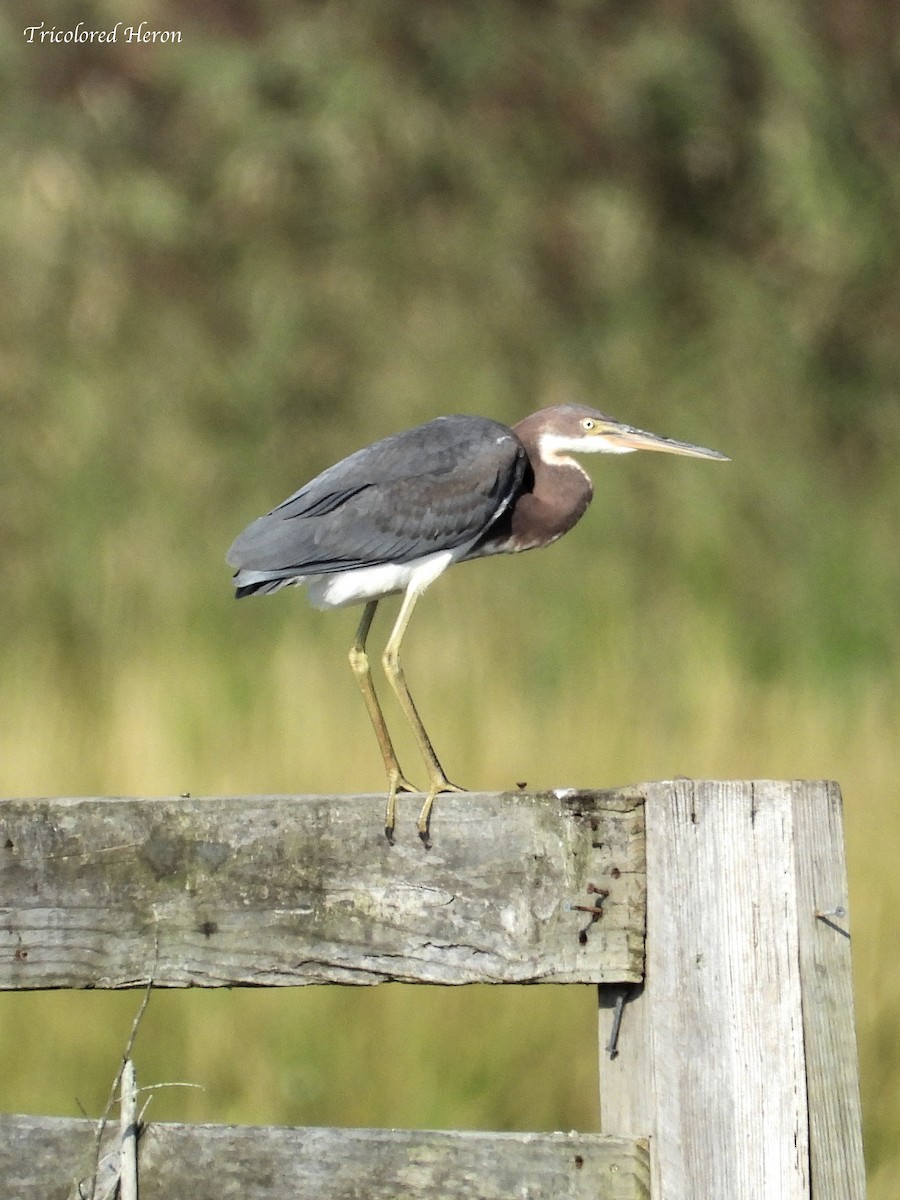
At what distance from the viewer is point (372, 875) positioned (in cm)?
192

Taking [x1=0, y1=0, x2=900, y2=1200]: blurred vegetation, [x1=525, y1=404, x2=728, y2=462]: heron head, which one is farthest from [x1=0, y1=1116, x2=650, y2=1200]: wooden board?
[x1=0, y1=0, x2=900, y2=1200]: blurred vegetation

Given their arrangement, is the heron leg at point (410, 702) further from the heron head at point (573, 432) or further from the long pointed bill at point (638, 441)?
the long pointed bill at point (638, 441)

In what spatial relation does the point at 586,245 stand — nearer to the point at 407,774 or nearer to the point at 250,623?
the point at 250,623

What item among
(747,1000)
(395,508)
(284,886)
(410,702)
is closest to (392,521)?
(395,508)

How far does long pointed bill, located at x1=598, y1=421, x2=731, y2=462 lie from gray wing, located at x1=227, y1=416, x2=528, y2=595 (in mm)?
266

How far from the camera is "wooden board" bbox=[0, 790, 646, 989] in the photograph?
1.90m

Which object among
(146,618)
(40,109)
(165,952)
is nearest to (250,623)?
(146,618)

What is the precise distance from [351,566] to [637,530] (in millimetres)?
3109

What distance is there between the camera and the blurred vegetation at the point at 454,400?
158 inches

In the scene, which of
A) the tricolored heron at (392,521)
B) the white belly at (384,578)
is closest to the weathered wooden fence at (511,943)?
the tricolored heron at (392,521)

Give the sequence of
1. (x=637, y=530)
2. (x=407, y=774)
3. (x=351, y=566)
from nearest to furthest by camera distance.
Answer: (x=351, y=566)
(x=407, y=774)
(x=637, y=530)

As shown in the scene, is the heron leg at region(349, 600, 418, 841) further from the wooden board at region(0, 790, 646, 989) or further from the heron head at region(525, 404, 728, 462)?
the heron head at region(525, 404, 728, 462)

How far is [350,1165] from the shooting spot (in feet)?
6.05

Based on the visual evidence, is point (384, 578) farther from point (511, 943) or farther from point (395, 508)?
point (511, 943)
